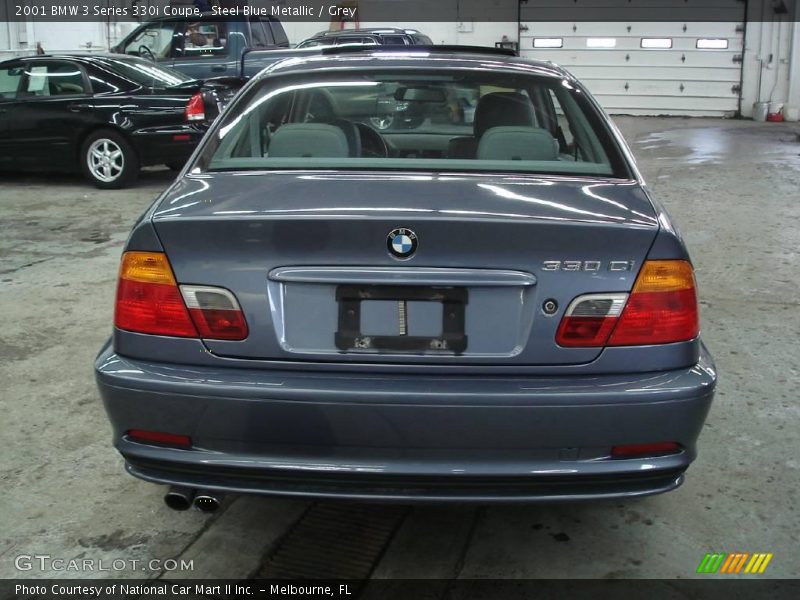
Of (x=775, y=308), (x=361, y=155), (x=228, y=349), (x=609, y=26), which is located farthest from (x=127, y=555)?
(x=609, y=26)

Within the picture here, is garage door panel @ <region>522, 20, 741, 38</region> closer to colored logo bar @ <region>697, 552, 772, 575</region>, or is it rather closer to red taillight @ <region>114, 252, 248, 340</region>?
colored logo bar @ <region>697, 552, 772, 575</region>

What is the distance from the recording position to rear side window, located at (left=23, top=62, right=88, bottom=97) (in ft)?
32.3

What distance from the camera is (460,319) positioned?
7.74 ft

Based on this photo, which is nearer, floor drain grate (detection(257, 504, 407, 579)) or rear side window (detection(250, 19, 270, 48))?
floor drain grate (detection(257, 504, 407, 579))

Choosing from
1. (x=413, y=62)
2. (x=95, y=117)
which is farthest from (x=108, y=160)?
(x=413, y=62)

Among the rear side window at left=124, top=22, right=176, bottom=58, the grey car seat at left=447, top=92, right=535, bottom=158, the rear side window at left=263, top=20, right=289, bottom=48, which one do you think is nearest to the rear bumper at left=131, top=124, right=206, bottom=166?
the rear side window at left=124, top=22, right=176, bottom=58

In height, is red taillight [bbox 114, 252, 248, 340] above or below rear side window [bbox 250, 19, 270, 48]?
below

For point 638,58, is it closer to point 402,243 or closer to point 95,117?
point 95,117

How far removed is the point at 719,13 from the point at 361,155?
16.4 metres

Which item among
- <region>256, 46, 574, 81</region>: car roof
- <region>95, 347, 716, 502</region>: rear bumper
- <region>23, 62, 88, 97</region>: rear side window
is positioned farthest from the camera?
<region>23, 62, 88, 97</region>: rear side window

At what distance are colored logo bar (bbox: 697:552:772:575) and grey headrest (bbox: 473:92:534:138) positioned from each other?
1823 millimetres

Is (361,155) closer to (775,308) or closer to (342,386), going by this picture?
(342,386)

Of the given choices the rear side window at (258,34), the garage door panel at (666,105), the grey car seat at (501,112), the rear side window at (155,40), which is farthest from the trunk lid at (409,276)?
the garage door panel at (666,105)

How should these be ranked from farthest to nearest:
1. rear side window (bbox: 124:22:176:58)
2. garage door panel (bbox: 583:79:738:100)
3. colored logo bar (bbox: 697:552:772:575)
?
garage door panel (bbox: 583:79:738:100), rear side window (bbox: 124:22:176:58), colored logo bar (bbox: 697:552:772:575)
